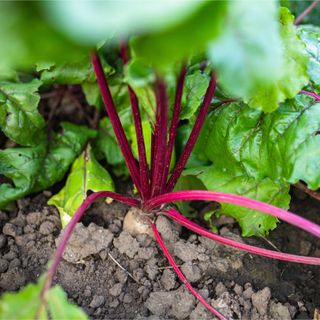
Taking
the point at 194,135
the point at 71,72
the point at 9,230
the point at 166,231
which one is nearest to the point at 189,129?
the point at 194,135

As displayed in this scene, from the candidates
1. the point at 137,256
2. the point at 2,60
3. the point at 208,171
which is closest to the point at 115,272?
the point at 137,256

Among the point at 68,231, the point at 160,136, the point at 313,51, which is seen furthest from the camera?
the point at 313,51

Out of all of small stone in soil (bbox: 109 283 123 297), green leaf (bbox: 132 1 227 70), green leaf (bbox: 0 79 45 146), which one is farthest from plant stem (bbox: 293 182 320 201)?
green leaf (bbox: 132 1 227 70)

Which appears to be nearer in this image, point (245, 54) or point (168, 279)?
point (245, 54)

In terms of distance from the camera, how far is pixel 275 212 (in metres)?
1.24

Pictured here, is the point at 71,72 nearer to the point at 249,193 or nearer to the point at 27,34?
the point at 249,193

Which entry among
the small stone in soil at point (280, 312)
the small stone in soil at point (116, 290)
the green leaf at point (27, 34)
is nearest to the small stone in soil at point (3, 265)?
the small stone in soil at point (116, 290)

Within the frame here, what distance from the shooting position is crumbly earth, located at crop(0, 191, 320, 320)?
Result: 152 cm

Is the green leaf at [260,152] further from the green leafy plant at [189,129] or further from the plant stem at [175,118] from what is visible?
the plant stem at [175,118]

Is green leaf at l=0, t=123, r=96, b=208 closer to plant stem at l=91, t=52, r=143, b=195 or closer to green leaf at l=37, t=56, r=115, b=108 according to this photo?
green leaf at l=37, t=56, r=115, b=108

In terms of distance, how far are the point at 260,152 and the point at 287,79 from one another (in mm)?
245

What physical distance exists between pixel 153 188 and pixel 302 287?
1.79 feet

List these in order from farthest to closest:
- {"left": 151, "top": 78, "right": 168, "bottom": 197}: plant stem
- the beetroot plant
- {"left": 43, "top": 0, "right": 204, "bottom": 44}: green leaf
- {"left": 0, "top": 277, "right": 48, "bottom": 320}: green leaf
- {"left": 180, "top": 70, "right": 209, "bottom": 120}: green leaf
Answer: {"left": 180, "top": 70, "right": 209, "bottom": 120}: green leaf → the beetroot plant → {"left": 151, "top": 78, "right": 168, "bottom": 197}: plant stem → {"left": 0, "top": 277, "right": 48, "bottom": 320}: green leaf → {"left": 43, "top": 0, "right": 204, "bottom": 44}: green leaf

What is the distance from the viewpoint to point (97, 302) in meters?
1.52
